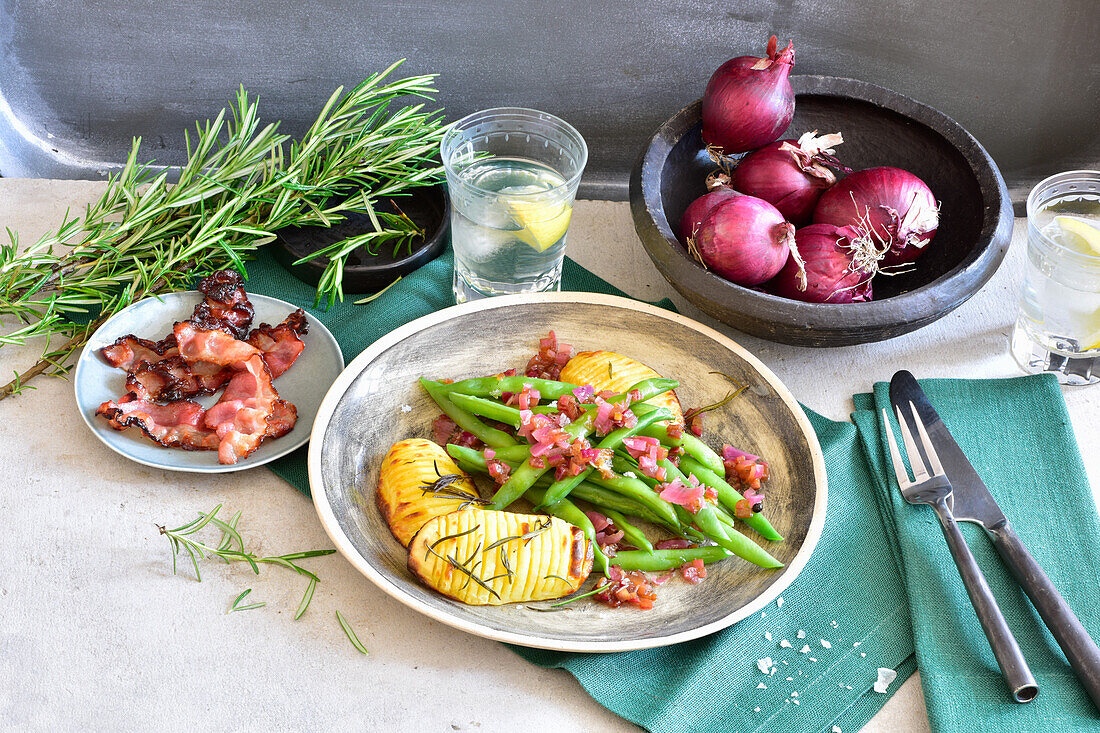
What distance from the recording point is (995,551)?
131 cm

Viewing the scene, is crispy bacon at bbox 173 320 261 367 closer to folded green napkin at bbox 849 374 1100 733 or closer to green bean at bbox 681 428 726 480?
green bean at bbox 681 428 726 480

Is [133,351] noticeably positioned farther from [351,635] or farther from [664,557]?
[664,557]

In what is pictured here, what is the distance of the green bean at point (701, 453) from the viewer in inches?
52.5

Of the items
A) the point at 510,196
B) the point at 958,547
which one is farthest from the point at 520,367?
the point at 958,547

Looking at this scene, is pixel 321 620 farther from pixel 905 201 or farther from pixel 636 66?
pixel 636 66

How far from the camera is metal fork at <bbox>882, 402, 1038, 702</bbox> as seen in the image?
1.12 m

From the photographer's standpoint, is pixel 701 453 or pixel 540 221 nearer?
pixel 701 453

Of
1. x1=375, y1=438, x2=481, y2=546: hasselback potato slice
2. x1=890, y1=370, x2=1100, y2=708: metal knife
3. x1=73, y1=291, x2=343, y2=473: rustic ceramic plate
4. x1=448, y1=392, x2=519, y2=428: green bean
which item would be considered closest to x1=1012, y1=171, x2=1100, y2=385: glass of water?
x1=890, y1=370, x2=1100, y2=708: metal knife

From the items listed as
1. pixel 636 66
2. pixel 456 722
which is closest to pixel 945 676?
pixel 456 722

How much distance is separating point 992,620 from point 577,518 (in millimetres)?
564

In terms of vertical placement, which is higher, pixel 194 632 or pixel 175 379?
pixel 175 379

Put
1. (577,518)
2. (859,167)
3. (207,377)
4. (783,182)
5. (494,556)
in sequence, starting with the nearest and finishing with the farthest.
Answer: (494,556)
(577,518)
(207,377)
(783,182)
(859,167)

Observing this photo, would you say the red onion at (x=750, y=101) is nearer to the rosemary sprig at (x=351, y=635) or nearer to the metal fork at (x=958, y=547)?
the metal fork at (x=958, y=547)

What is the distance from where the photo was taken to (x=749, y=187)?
1.59 meters
